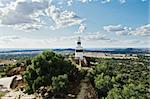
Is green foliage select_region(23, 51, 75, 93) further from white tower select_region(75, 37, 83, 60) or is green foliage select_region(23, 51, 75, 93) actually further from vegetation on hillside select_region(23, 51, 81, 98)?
white tower select_region(75, 37, 83, 60)

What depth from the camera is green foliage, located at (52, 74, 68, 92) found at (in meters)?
29.0

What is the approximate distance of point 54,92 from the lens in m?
29.2

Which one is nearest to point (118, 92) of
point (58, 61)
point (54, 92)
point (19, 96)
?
point (54, 92)

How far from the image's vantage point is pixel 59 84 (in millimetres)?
29000

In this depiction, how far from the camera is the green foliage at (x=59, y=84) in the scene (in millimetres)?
29016

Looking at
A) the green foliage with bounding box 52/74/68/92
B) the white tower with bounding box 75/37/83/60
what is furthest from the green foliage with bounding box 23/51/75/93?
the white tower with bounding box 75/37/83/60

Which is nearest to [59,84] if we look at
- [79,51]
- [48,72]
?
[48,72]

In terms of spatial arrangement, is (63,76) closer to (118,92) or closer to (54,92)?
(54,92)

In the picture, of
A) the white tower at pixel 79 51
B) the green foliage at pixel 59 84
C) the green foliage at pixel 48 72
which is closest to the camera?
the green foliage at pixel 59 84

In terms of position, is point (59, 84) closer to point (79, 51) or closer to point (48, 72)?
point (48, 72)

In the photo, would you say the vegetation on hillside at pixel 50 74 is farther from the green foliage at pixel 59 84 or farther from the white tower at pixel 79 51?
the white tower at pixel 79 51

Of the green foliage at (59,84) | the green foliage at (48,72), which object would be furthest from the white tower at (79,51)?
the green foliage at (59,84)

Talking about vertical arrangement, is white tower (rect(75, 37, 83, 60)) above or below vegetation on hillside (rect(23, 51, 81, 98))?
above

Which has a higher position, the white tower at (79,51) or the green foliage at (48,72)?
the white tower at (79,51)
